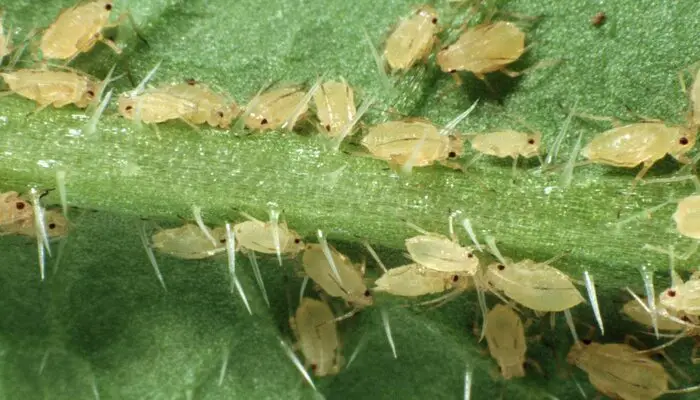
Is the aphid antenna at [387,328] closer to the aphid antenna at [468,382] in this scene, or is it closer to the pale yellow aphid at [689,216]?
the aphid antenna at [468,382]

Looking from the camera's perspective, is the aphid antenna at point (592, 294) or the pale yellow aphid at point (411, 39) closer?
the aphid antenna at point (592, 294)

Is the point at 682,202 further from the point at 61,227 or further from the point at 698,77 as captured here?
the point at 61,227

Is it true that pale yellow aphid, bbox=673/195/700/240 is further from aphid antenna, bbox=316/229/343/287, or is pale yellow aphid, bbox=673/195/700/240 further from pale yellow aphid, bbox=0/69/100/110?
pale yellow aphid, bbox=0/69/100/110

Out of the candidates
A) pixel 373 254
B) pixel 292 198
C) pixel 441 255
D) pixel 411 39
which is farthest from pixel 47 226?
pixel 411 39

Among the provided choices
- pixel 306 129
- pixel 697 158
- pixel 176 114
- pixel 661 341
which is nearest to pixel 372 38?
pixel 306 129

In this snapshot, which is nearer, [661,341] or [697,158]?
[697,158]

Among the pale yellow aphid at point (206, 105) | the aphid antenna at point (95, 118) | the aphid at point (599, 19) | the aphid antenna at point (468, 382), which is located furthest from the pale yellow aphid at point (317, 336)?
the aphid at point (599, 19)

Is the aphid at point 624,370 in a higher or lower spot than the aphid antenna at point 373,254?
lower
